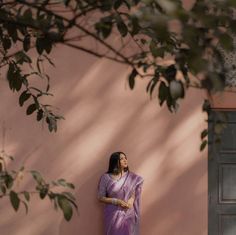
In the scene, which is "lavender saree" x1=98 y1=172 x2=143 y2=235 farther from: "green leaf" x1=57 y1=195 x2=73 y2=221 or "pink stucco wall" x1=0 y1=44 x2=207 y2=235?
"green leaf" x1=57 y1=195 x2=73 y2=221

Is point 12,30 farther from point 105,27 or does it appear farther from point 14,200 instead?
point 14,200

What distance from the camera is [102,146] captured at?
6.24 meters

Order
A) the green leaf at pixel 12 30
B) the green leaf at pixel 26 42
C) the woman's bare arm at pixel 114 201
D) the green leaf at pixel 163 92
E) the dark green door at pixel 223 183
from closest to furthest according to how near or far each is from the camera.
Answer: the green leaf at pixel 163 92, the green leaf at pixel 12 30, the green leaf at pixel 26 42, the woman's bare arm at pixel 114 201, the dark green door at pixel 223 183

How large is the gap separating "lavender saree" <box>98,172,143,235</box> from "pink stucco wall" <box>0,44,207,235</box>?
23 cm

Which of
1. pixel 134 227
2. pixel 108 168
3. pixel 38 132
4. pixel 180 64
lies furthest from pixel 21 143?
pixel 180 64

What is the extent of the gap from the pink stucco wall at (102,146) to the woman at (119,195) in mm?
228

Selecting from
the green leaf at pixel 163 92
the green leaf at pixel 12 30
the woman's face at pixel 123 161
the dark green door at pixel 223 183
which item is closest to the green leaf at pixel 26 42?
the green leaf at pixel 12 30

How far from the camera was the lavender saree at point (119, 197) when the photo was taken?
5.95m

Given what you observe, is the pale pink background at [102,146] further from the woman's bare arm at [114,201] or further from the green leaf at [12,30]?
the green leaf at [12,30]

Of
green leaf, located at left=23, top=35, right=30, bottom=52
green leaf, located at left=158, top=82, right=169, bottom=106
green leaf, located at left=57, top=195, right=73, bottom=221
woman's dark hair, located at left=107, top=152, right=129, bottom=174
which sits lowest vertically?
green leaf, located at left=57, top=195, right=73, bottom=221

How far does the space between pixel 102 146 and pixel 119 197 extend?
0.55m

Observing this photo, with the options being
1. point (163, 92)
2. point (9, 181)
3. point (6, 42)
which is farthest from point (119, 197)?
point (9, 181)

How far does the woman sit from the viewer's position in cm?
595

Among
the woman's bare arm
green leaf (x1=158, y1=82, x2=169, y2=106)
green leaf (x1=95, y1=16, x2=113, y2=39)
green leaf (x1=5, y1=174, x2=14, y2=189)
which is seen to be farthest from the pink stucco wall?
green leaf (x1=95, y1=16, x2=113, y2=39)
